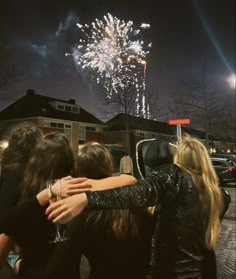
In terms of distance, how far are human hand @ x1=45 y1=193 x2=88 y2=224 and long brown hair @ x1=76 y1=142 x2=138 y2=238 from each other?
50 centimetres

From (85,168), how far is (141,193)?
0.57 m

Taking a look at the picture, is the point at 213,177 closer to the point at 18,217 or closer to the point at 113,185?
the point at 113,185

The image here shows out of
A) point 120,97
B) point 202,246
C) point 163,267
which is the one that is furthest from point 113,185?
point 120,97

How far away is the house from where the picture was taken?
36375 millimetres

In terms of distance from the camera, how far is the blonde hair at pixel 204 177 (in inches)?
81.5

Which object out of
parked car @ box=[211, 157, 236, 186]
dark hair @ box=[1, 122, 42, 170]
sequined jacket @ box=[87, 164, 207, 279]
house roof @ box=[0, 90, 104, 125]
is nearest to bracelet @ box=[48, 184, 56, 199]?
sequined jacket @ box=[87, 164, 207, 279]

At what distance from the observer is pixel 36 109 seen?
36.9m

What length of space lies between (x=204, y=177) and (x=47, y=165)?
3.30ft

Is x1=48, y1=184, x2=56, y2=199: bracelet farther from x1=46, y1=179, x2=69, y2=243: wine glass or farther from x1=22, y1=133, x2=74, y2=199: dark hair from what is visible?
x1=22, y1=133, x2=74, y2=199: dark hair

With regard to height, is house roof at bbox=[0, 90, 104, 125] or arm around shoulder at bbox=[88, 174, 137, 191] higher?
house roof at bbox=[0, 90, 104, 125]

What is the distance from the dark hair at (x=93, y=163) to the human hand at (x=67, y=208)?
2.03 ft

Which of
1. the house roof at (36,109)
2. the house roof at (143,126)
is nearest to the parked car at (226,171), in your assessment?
the house roof at (143,126)

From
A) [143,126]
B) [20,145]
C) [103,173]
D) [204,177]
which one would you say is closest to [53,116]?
[143,126]

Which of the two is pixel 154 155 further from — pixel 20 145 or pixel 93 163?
pixel 20 145
